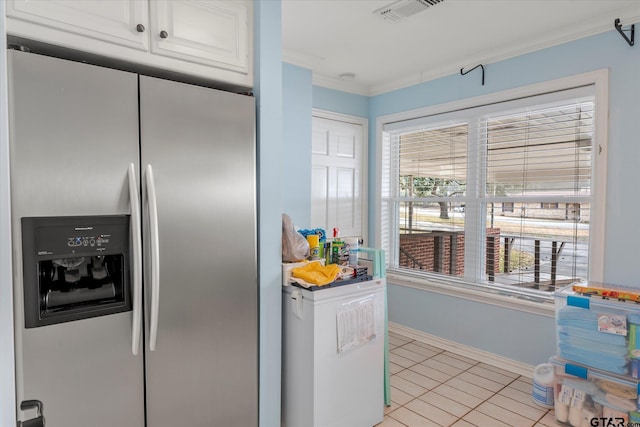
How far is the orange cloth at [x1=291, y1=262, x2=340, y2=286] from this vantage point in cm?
203

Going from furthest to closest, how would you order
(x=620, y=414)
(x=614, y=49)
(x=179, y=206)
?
1. (x=614, y=49)
2. (x=620, y=414)
3. (x=179, y=206)

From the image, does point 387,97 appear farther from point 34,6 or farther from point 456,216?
point 34,6

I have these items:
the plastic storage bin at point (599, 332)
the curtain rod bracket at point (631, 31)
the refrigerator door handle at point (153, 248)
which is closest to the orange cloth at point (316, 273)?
the refrigerator door handle at point (153, 248)

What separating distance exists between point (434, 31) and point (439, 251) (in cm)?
200

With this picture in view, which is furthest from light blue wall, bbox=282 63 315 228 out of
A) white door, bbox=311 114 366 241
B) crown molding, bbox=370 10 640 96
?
crown molding, bbox=370 10 640 96

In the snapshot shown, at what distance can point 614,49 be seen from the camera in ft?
8.25

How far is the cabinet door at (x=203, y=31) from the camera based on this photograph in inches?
63.2

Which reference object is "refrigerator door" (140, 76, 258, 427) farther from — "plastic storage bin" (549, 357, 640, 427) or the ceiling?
"plastic storage bin" (549, 357, 640, 427)

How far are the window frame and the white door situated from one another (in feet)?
0.66

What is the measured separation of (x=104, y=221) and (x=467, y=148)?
3.00 meters

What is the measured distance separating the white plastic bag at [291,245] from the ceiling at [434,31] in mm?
1389

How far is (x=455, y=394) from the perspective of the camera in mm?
2682

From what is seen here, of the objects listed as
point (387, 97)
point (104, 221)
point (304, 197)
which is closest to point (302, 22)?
point (304, 197)

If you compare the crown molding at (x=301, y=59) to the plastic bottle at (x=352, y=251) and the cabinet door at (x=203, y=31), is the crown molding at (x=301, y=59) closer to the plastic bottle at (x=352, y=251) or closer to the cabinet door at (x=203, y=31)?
the cabinet door at (x=203, y=31)
